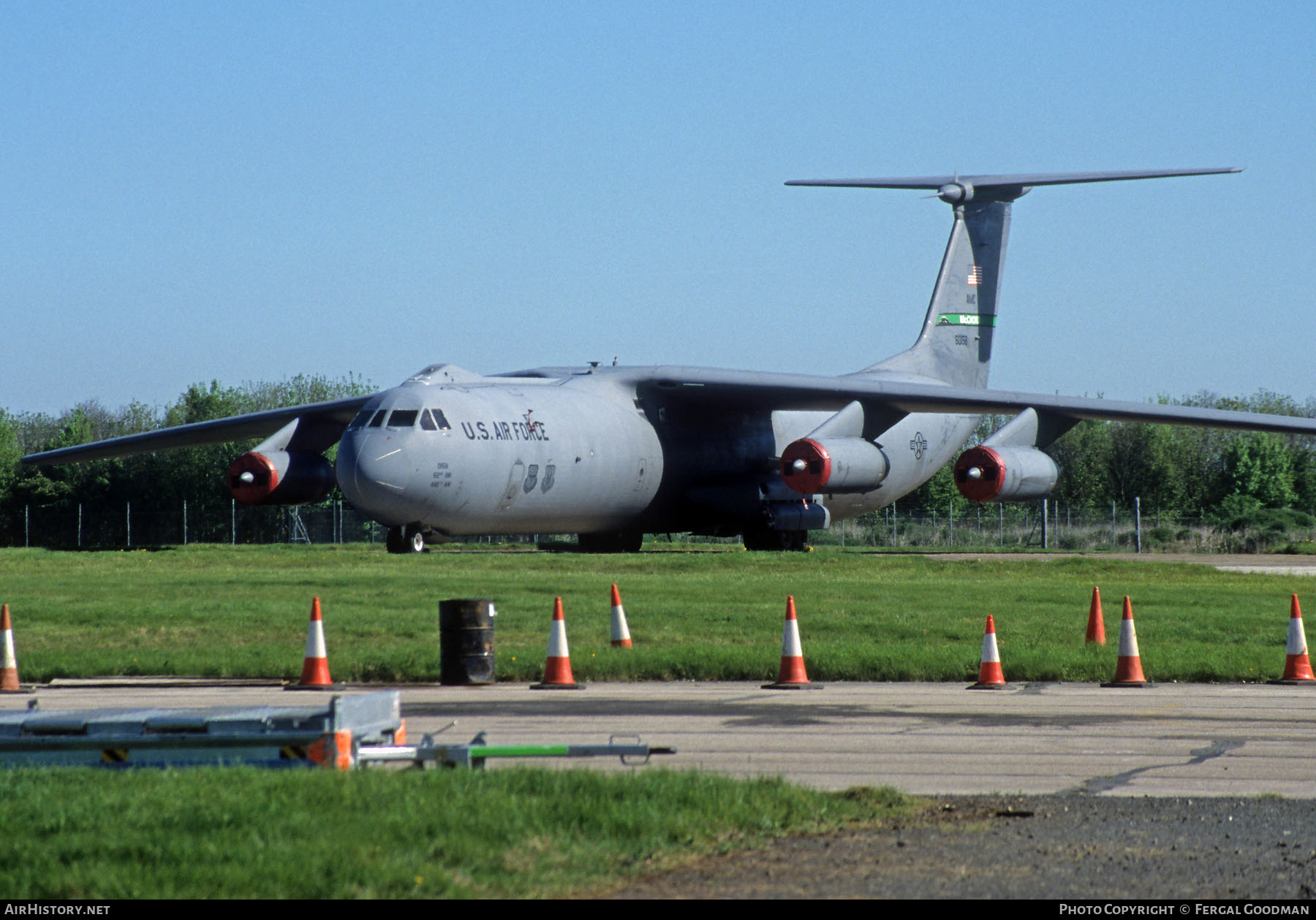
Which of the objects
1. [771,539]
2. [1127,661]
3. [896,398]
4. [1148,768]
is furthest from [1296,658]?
[771,539]

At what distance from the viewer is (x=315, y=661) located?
13.3 m

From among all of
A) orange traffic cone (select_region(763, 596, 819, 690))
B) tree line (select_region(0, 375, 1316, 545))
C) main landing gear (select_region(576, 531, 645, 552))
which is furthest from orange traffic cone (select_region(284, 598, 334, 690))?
tree line (select_region(0, 375, 1316, 545))

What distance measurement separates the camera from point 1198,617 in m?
18.5

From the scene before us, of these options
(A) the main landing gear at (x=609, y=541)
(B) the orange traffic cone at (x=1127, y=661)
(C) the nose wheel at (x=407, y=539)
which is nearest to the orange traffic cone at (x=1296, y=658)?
(B) the orange traffic cone at (x=1127, y=661)

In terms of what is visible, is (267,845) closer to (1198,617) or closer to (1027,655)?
(1027,655)

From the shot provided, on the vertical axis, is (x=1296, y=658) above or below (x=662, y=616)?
below

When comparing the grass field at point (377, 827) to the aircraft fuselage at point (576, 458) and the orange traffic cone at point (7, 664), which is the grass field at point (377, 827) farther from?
the aircraft fuselage at point (576, 458)

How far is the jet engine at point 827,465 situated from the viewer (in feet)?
98.1

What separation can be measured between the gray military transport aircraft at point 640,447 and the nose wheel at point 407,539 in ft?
0.11

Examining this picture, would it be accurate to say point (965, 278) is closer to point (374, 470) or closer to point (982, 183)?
point (982, 183)

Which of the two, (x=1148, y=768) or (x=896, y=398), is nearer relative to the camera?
(x=1148, y=768)

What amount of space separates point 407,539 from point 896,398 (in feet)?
32.7

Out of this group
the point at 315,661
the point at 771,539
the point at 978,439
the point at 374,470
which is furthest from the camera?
the point at 978,439

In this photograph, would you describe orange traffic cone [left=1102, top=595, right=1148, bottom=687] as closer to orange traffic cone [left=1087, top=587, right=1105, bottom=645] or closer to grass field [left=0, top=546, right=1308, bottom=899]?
grass field [left=0, top=546, right=1308, bottom=899]
